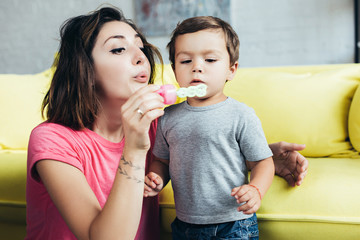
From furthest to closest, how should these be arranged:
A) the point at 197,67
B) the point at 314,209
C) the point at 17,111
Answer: the point at 17,111, the point at 314,209, the point at 197,67

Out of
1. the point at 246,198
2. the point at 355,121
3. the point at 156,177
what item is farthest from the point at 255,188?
the point at 355,121

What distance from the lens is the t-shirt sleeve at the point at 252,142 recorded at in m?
0.99

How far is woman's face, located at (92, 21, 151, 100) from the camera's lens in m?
1.05

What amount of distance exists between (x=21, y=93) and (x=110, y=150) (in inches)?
44.9

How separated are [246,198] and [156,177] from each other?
30cm

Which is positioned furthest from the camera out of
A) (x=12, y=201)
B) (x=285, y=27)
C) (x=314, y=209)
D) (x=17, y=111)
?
(x=285, y=27)

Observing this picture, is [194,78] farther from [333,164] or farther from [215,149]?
[333,164]

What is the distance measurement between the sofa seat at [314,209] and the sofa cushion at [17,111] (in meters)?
1.39

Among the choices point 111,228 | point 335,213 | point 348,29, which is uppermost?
point 348,29

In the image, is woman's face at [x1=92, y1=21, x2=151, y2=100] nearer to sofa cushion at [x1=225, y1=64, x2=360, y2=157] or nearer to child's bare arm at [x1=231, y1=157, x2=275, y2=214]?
child's bare arm at [x1=231, y1=157, x2=275, y2=214]

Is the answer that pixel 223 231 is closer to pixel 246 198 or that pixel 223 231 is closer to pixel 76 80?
pixel 246 198

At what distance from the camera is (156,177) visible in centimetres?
105

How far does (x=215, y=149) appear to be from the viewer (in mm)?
1013

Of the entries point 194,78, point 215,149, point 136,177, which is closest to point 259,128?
point 215,149
